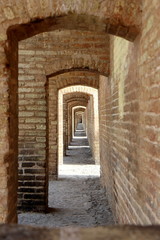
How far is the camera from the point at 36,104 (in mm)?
6230

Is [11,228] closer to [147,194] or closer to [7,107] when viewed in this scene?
[147,194]

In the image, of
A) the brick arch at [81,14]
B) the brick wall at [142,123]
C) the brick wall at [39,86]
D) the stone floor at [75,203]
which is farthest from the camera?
the brick wall at [39,86]

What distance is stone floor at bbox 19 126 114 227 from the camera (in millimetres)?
5680

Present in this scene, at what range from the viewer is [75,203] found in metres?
6.93

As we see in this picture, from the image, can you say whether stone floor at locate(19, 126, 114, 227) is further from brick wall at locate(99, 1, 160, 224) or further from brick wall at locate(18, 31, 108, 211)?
brick wall at locate(99, 1, 160, 224)

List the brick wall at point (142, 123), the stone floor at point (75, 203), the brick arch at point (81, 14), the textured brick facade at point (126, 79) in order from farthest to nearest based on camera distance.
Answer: the stone floor at point (75, 203) < the brick arch at point (81, 14) < the textured brick facade at point (126, 79) < the brick wall at point (142, 123)

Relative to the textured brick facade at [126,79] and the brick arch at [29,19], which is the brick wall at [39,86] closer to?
the textured brick facade at [126,79]

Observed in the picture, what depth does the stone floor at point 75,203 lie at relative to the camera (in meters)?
5.68

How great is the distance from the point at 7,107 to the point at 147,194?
63.8 inches

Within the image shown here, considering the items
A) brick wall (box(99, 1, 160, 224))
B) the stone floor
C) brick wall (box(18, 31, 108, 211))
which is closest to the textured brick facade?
brick wall (box(99, 1, 160, 224))

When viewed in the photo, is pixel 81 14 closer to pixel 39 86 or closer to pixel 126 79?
pixel 126 79

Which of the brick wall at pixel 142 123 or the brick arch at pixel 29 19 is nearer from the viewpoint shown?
the brick wall at pixel 142 123

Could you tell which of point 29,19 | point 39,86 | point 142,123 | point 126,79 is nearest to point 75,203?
point 39,86

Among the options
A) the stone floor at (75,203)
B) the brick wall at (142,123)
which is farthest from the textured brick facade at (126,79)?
the stone floor at (75,203)
